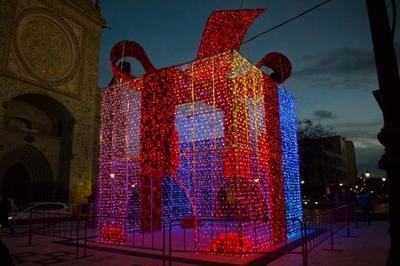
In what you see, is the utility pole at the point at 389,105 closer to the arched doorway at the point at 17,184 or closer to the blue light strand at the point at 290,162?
the blue light strand at the point at 290,162

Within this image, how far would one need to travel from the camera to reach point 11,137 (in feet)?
63.9

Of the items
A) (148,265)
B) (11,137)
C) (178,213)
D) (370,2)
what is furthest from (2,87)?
(370,2)

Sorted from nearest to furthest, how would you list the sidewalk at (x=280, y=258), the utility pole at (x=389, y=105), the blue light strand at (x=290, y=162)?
the utility pole at (x=389, y=105) → the sidewalk at (x=280, y=258) → the blue light strand at (x=290, y=162)

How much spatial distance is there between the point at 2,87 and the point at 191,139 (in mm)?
15096

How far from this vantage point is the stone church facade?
1939 cm

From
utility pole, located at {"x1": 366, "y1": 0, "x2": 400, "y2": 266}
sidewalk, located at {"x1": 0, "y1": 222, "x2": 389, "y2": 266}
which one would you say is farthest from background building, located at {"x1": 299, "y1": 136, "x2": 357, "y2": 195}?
utility pole, located at {"x1": 366, "y1": 0, "x2": 400, "y2": 266}

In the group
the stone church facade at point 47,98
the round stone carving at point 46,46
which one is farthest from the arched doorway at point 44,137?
the round stone carving at point 46,46

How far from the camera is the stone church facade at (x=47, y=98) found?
19.4 m

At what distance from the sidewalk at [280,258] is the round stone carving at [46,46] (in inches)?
546

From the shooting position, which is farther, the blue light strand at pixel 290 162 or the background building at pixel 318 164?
the background building at pixel 318 164

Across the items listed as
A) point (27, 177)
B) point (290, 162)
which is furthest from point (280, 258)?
point (27, 177)

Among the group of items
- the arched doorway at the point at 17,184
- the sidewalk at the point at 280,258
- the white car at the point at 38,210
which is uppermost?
the arched doorway at the point at 17,184

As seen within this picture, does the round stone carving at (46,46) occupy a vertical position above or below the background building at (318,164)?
above

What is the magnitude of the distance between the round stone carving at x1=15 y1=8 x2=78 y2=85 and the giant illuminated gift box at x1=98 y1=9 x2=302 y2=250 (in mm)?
12452
